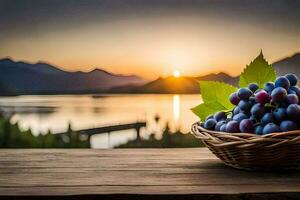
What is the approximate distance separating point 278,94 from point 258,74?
0.41ft

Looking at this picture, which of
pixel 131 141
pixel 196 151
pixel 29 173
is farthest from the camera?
pixel 131 141

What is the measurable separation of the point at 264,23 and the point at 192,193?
1991 mm

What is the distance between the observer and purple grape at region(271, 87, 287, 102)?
931 mm

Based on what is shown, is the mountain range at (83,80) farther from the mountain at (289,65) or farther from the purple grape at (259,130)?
the purple grape at (259,130)

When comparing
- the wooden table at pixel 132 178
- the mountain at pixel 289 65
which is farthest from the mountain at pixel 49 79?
the wooden table at pixel 132 178

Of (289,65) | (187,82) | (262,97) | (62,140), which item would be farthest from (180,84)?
(262,97)

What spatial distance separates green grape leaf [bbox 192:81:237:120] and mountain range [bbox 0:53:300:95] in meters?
1.59

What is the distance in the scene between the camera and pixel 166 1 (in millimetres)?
2600

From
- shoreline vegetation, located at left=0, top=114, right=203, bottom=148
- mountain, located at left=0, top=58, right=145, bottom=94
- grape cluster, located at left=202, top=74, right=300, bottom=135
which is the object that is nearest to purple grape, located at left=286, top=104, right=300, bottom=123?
grape cluster, located at left=202, top=74, right=300, bottom=135

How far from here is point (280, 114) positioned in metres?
0.93

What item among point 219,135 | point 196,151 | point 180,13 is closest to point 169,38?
point 180,13

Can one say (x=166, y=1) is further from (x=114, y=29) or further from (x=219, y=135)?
(x=219, y=135)

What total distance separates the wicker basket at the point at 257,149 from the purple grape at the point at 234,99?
80 millimetres

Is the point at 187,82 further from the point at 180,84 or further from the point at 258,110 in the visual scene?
the point at 258,110
